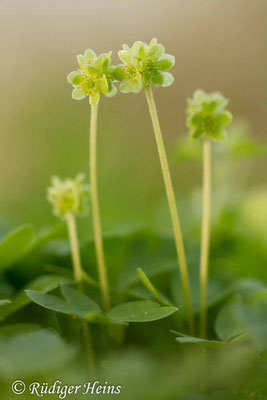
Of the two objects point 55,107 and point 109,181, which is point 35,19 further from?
point 109,181

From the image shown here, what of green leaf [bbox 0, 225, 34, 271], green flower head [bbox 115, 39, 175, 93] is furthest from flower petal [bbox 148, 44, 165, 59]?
green leaf [bbox 0, 225, 34, 271]

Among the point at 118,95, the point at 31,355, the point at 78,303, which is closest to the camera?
the point at 31,355

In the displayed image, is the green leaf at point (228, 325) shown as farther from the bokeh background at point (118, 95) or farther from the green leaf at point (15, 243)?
the bokeh background at point (118, 95)

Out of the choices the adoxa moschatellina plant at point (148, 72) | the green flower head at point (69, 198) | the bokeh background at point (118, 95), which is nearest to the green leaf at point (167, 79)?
the adoxa moschatellina plant at point (148, 72)

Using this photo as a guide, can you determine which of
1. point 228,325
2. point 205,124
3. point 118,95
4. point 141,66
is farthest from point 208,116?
point 118,95

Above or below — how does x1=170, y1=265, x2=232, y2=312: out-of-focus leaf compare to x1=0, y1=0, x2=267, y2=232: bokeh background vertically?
below

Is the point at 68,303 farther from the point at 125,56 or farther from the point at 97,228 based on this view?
the point at 125,56

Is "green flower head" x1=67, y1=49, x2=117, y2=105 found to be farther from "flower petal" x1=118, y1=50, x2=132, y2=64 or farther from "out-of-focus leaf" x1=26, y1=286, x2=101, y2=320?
"out-of-focus leaf" x1=26, y1=286, x2=101, y2=320

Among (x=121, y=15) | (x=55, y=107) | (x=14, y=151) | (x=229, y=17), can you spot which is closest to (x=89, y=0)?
(x=121, y=15)
